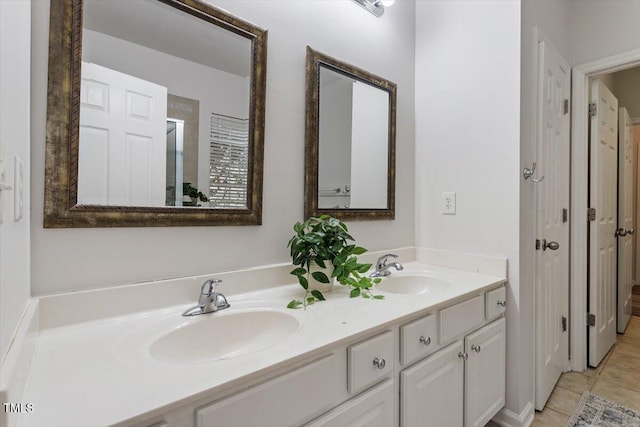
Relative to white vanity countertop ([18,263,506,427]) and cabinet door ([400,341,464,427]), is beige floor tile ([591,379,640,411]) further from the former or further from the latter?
white vanity countertop ([18,263,506,427])

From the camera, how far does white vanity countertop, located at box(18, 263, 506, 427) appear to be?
0.55 meters

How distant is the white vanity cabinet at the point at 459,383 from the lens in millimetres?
1066

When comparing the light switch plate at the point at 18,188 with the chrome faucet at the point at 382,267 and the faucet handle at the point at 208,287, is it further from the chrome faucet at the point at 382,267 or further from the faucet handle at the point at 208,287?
the chrome faucet at the point at 382,267

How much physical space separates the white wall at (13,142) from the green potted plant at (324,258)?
768 mm

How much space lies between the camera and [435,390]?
3.78 feet

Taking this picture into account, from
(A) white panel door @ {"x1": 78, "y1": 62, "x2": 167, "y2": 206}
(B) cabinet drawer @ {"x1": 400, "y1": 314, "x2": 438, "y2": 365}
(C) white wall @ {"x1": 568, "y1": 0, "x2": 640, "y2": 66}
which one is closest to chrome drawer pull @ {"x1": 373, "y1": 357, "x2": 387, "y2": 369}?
(B) cabinet drawer @ {"x1": 400, "y1": 314, "x2": 438, "y2": 365}

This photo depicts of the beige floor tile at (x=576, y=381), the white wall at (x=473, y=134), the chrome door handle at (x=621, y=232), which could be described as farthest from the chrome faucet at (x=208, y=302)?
the chrome door handle at (x=621, y=232)

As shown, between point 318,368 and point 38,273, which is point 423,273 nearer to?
Answer: point 318,368

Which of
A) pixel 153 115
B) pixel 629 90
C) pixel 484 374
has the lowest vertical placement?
pixel 484 374

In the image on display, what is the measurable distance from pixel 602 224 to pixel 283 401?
2.51m

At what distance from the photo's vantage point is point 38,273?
2.85ft

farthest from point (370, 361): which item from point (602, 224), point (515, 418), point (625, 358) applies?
point (625, 358)

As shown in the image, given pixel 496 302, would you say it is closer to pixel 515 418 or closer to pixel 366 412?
pixel 515 418

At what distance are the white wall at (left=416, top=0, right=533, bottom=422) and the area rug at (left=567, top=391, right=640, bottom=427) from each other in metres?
0.29
